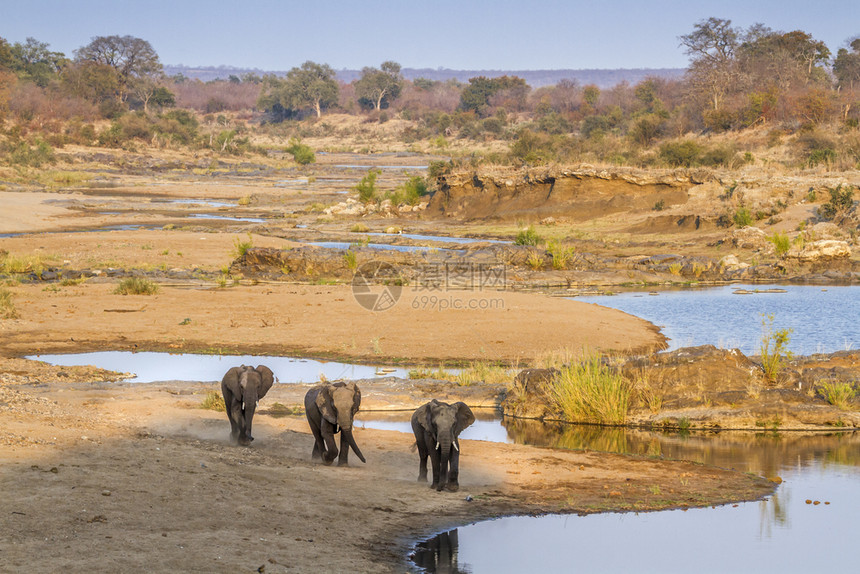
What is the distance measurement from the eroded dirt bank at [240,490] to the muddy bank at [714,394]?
2168mm

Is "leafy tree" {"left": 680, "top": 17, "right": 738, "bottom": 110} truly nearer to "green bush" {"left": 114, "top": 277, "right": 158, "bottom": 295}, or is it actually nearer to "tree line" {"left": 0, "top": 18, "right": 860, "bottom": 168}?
"tree line" {"left": 0, "top": 18, "right": 860, "bottom": 168}

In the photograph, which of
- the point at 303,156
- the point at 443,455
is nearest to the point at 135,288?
the point at 443,455

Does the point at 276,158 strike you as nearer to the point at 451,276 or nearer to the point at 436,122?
the point at 436,122

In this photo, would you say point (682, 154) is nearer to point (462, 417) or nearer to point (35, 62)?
point (462, 417)

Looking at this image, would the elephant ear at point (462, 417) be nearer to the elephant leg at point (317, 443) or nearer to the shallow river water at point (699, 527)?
the shallow river water at point (699, 527)

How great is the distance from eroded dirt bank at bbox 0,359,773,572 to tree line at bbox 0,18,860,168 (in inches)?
1497

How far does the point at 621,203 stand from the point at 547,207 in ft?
11.5

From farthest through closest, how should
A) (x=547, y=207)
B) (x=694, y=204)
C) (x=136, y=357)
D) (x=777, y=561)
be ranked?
1. (x=547, y=207)
2. (x=694, y=204)
3. (x=136, y=357)
4. (x=777, y=561)

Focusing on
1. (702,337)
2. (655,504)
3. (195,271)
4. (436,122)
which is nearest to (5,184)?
(195,271)

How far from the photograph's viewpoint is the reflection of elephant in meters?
9.72

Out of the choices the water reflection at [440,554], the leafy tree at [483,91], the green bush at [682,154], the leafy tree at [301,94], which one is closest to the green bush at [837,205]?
the green bush at [682,154]

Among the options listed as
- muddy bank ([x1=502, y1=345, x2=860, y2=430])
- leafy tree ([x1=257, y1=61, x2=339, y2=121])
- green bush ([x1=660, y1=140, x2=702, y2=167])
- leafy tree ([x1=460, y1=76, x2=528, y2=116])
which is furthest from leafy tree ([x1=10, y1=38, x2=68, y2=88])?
muddy bank ([x1=502, y1=345, x2=860, y2=430])

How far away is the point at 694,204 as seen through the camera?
3991cm

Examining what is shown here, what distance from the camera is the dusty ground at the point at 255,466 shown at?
275 inches
